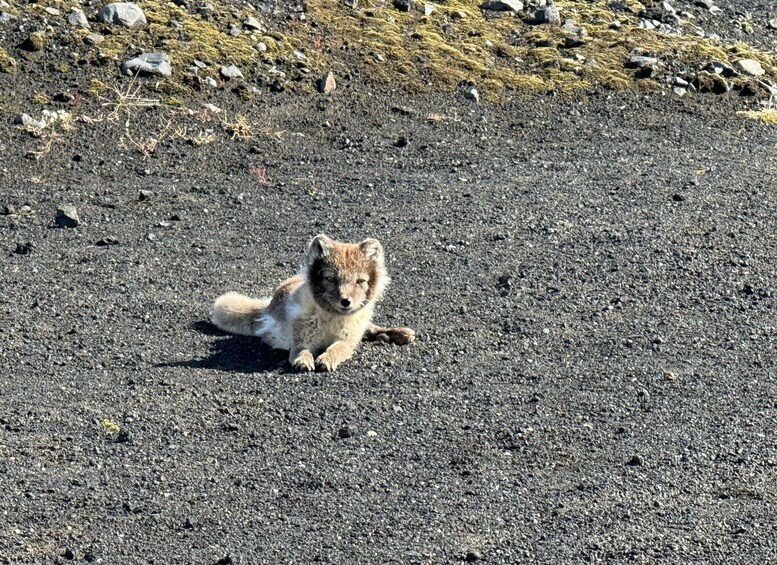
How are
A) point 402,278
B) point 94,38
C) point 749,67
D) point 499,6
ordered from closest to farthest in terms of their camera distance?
point 402,278
point 94,38
point 749,67
point 499,6

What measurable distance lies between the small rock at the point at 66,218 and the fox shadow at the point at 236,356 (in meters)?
2.75

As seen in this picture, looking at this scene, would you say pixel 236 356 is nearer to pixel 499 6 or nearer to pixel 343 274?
pixel 343 274

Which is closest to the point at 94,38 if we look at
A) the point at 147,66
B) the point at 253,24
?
the point at 147,66

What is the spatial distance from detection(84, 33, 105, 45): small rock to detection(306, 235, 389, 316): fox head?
7118 millimetres

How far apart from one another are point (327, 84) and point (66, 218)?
4761 millimetres

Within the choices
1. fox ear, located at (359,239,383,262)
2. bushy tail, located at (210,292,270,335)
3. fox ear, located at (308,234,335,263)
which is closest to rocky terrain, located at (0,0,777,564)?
bushy tail, located at (210,292,270,335)

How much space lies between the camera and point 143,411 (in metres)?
8.73

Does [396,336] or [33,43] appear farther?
[33,43]

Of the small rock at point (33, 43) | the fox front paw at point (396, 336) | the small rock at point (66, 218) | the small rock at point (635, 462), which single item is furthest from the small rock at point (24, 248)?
the small rock at point (635, 462)

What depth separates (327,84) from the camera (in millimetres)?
16359

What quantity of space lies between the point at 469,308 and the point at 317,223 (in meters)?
2.67

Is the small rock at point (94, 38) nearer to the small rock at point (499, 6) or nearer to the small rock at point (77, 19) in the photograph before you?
the small rock at point (77, 19)

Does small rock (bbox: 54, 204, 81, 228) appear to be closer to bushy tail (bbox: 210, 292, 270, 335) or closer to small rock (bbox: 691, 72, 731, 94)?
bushy tail (bbox: 210, 292, 270, 335)

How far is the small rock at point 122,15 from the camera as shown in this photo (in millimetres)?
16531
